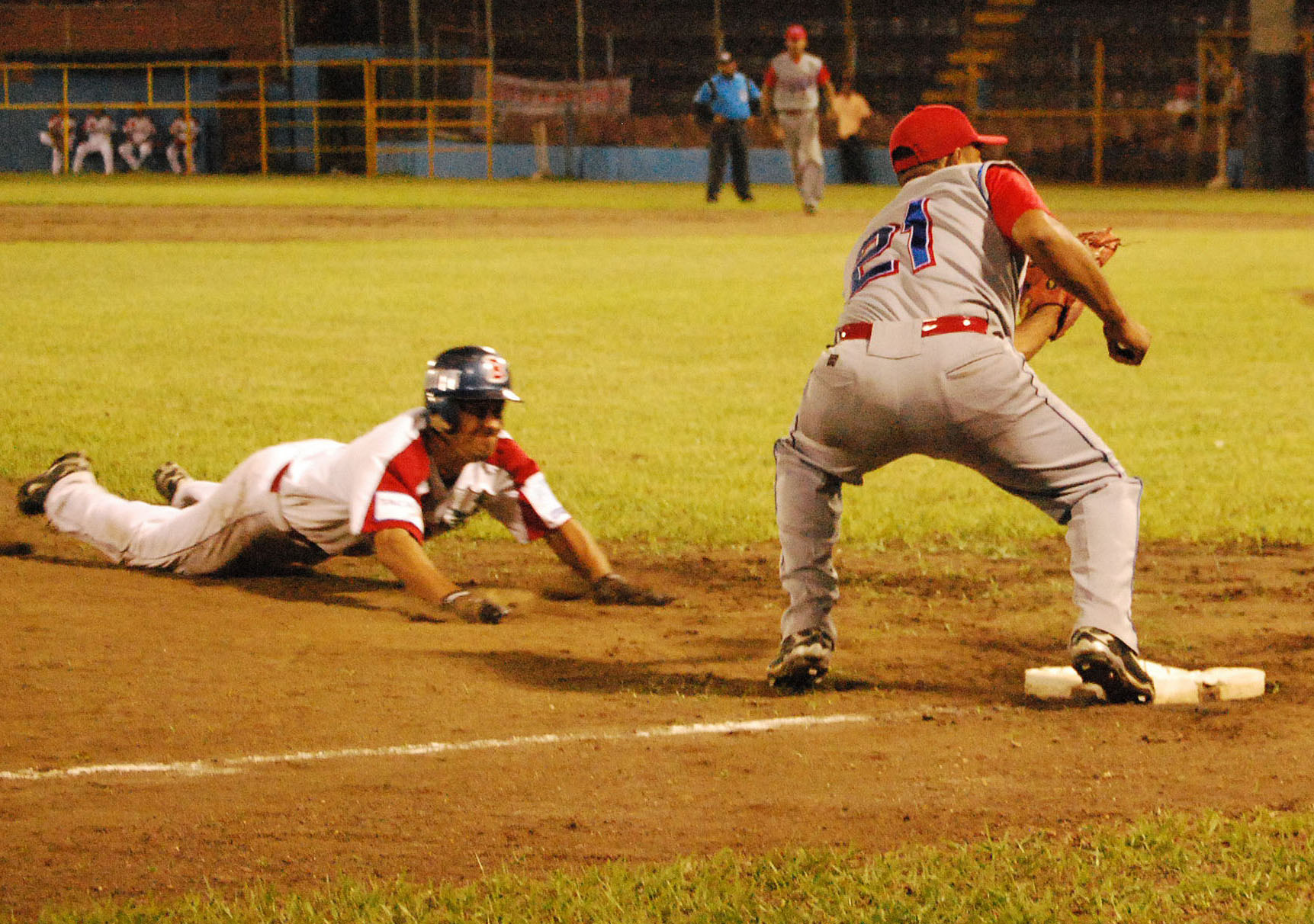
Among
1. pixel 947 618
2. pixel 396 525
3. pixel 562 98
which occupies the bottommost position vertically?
pixel 947 618

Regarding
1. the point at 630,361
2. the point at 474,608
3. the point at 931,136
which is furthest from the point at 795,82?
the point at 931,136

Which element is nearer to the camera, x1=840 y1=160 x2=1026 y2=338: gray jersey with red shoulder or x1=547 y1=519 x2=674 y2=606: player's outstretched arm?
x1=840 y1=160 x2=1026 y2=338: gray jersey with red shoulder

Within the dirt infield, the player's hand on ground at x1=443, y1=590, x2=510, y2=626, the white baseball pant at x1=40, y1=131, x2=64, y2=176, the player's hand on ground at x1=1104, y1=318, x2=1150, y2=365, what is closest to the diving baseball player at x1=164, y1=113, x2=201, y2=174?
the white baseball pant at x1=40, y1=131, x2=64, y2=176

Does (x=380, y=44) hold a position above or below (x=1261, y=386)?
above

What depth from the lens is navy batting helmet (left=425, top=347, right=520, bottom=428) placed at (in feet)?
19.4

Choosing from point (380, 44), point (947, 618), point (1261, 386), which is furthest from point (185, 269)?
point (380, 44)

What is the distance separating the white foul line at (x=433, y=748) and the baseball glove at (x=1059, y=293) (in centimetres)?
131

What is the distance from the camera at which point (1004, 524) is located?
26.0 feet

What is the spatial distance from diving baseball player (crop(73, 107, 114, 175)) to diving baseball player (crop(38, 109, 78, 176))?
1.20 ft

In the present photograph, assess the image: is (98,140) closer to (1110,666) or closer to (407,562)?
(407,562)

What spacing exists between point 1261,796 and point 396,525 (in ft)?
10.3

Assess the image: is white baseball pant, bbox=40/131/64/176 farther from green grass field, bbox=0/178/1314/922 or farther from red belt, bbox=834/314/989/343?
red belt, bbox=834/314/989/343

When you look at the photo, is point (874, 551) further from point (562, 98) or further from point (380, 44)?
point (380, 44)

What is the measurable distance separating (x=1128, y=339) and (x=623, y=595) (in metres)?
2.38
